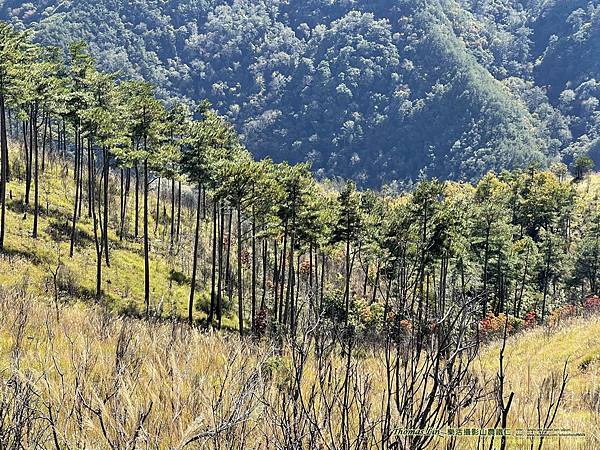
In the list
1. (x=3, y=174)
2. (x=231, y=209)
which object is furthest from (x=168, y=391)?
(x=3, y=174)

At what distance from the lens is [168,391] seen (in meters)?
3.17

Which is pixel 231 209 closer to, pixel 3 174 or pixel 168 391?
pixel 3 174

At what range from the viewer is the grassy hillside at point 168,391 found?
2319 millimetres

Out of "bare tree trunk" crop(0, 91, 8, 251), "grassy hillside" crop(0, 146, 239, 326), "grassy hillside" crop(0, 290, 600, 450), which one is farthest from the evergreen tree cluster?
"grassy hillside" crop(0, 290, 600, 450)

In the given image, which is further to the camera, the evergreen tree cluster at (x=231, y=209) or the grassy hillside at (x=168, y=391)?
the evergreen tree cluster at (x=231, y=209)

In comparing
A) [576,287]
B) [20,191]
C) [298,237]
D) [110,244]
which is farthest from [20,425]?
[576,287]

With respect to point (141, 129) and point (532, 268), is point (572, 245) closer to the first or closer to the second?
point (532, 268)

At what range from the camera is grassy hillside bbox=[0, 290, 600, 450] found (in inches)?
91.3

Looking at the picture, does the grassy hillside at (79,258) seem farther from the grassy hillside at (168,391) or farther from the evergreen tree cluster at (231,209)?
the grassy hillside at (168,391)

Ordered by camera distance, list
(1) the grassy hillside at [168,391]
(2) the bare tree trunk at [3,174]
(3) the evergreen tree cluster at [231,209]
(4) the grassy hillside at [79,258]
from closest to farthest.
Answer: (1) the grassy hillside at [168,391]
(4) the grassy hillside at [79,258]
(2) the bare tree trunk at [3,174]
(3) the evergreen tree cluster at [231,209]

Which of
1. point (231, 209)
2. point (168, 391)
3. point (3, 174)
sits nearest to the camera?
point (168, 391)

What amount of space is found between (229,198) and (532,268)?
1442 inches

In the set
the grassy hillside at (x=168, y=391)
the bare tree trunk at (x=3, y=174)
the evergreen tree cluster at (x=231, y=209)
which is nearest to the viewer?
the grassy hillside at (x=168, y=391)

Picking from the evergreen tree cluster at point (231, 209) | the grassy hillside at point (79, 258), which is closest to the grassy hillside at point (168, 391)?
the evergreen tree cluster at point (231, 209)
